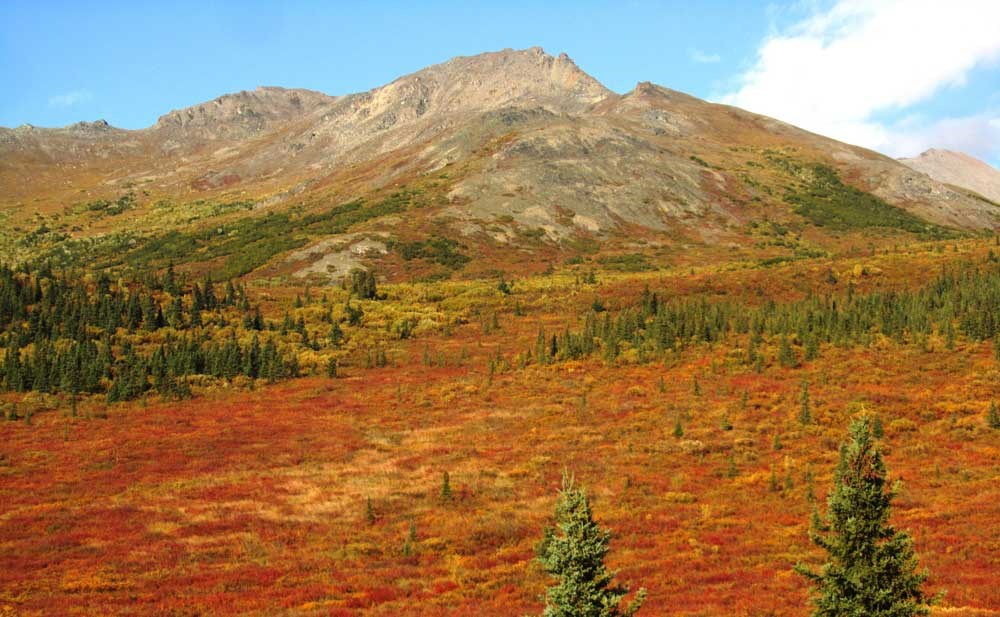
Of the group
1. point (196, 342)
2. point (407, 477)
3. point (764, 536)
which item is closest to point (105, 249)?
point (196, 342)

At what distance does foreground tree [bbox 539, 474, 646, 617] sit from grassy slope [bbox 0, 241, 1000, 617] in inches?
409

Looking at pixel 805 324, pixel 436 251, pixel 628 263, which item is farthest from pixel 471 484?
pixel 628 263

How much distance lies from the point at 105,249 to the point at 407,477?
187 m

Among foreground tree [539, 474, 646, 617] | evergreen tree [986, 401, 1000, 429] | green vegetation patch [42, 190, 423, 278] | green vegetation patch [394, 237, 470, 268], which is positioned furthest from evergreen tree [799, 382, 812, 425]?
green vegetation patch [42, 190, 423, 278]

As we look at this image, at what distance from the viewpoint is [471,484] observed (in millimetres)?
40000

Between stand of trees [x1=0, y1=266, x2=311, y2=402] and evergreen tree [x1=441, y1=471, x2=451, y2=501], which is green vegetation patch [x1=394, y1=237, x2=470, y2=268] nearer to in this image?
stand of trees [x1=0, y1=266, x2=311, y2=402]

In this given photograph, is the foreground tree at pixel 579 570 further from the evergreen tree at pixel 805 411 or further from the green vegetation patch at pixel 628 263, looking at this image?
the green vegetation patch at pixel 628 263

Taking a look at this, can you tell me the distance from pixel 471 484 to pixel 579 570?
27.1m

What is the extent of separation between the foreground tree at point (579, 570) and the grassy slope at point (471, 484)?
34.1 feet

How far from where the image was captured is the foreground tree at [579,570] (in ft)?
44.2

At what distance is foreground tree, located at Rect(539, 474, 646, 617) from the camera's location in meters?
13.5

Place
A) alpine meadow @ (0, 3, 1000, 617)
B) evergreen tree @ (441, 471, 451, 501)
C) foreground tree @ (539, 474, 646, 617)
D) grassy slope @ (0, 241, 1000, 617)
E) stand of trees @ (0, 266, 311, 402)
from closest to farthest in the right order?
1. foreground tree @ (539, 474, 646, 617)
2. alpine meadow @ (0, 3, 1000, 617)
3. grassy slope @ (0, 241, 1000, 617)
4. evergreen tree @ (441, 471, 451, 501)
5. stand of trees @ (0, 266, 311, 402)

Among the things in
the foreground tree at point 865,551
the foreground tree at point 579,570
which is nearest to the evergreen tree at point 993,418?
the foreground tree at point 865,551

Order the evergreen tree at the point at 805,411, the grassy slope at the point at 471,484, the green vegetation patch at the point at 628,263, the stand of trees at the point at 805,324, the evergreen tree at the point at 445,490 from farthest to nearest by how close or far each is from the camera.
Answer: the green vegetation patch at the point at 628,263 < the stand of trees at the point at 805,324 < the evergreen tree at the point at 805,411 < the evergreen tree at the point at 445,490 < the grassy slope at the point at 471,484
